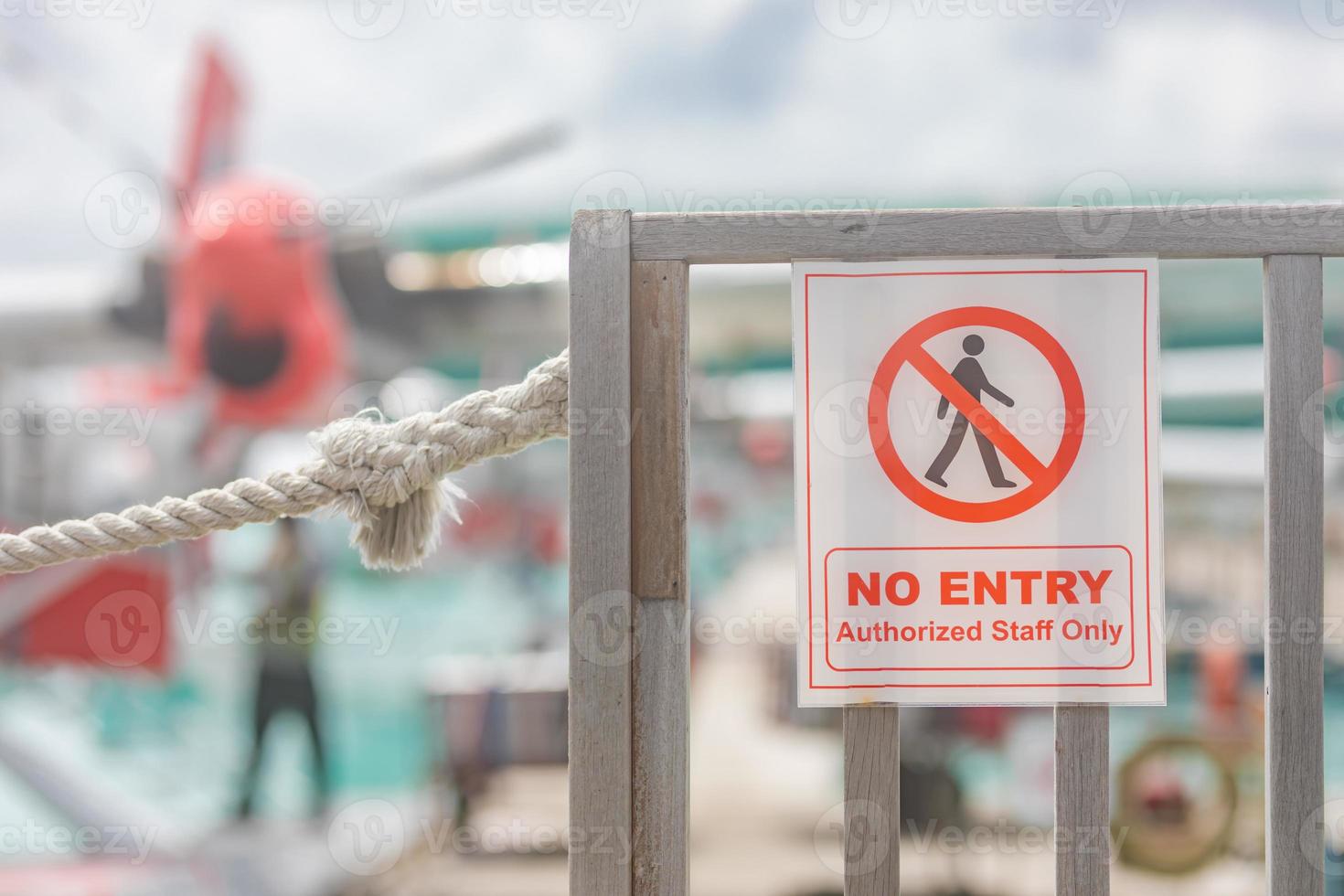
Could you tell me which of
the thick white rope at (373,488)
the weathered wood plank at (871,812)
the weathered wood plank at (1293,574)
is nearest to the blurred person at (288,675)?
the thick white rope at (373,488)

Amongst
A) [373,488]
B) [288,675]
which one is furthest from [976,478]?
[288,675]

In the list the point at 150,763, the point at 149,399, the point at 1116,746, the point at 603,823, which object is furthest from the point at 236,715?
the point at 603,823

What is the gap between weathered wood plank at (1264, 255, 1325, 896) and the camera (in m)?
0.85

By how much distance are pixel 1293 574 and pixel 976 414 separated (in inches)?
12.9

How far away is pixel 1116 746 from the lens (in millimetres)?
4469

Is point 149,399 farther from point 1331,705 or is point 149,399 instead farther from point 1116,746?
point 1331,705

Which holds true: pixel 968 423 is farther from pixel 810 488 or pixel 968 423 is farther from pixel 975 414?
pixel 810 488

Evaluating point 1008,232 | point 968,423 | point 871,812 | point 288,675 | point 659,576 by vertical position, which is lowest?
point 288,675

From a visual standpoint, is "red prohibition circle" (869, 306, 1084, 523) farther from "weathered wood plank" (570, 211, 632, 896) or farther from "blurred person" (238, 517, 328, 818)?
"blurred person" (238, 517, 328, 818)

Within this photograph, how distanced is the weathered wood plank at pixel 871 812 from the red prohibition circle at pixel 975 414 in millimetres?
212

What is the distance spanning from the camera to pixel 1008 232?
863 mm

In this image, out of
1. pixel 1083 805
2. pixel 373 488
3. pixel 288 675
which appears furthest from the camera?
pixel 288 675

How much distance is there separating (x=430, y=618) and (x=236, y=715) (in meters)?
7.32

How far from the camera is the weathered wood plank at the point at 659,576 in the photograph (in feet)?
2.82
